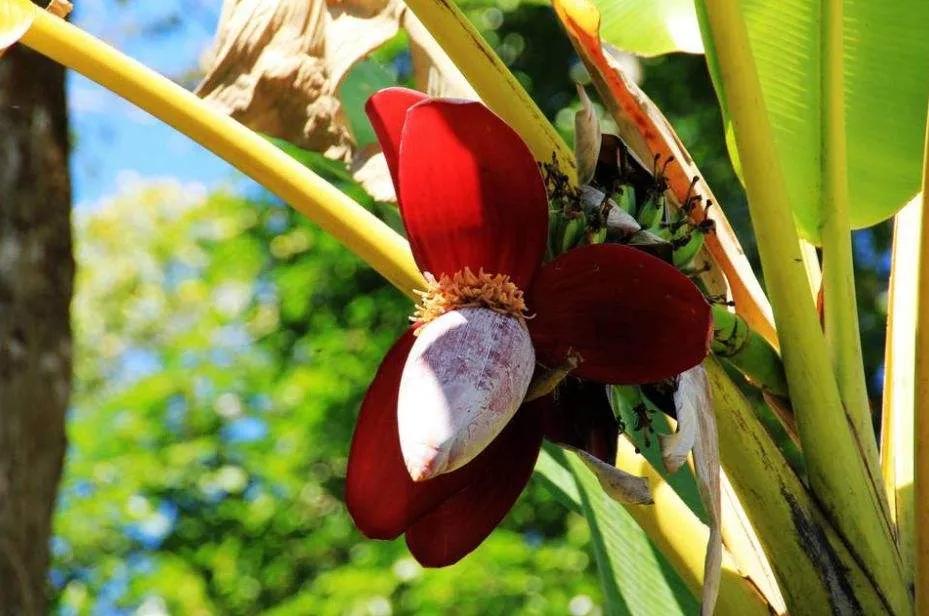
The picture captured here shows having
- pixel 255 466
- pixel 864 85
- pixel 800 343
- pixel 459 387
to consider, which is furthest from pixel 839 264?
pixel 255 466

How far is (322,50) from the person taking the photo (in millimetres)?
995

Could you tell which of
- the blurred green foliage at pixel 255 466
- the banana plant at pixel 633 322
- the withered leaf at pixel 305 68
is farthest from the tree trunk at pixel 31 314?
the blurred green foliage at pixel 255 466

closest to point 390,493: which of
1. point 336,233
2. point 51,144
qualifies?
point 336,233

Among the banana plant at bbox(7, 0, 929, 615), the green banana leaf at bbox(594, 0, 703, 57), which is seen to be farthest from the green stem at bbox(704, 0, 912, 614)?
the green banana leaf at bbox(594, 0, 703, 57)

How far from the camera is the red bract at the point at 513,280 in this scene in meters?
0.62

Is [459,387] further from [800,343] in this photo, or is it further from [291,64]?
[291,64]

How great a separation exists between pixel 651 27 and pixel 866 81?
22 cm

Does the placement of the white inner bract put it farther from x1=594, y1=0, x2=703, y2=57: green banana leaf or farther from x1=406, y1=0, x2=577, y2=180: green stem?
x1=594, y1=0, x2=703, y2=57: green banana leaf

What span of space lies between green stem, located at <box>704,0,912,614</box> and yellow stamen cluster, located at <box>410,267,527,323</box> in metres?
0.20

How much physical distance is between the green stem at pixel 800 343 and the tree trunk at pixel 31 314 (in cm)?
91

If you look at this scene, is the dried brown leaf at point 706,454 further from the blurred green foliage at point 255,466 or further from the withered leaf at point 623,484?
the blurred green foliage at point 255,466

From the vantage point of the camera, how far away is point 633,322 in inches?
24.7

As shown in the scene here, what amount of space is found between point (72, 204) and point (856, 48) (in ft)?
3.37

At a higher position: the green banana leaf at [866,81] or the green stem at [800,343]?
the green banana leaf at [866,81]
